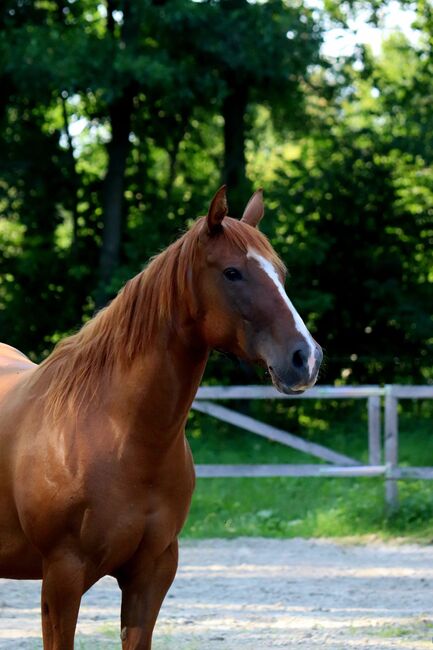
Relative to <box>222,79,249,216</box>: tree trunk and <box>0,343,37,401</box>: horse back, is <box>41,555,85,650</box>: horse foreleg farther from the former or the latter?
<box>222,79,249,216</box>: tree trunk

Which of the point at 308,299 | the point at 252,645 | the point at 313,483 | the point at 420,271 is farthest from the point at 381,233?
the point at 252,645

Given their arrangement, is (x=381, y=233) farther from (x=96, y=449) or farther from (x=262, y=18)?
(x=96, y=449)

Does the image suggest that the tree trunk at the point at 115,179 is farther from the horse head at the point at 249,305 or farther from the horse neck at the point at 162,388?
the horse head at the point at 249,305

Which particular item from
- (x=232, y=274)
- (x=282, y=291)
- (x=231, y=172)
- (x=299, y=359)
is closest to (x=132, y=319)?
(x=232, y=274)

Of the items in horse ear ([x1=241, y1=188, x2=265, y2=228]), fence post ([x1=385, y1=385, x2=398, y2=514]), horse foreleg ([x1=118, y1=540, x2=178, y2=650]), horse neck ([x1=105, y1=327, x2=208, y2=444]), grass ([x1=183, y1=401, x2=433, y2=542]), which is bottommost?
grass ([x1=183, y1=401, x2=433, y2=542])

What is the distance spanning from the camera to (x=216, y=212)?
342 cm

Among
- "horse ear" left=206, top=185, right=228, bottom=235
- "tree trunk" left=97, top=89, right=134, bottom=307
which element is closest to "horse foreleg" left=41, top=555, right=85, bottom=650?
"horse ear" left=206, top=185, right=228, bottom=235

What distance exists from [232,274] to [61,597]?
1.21m

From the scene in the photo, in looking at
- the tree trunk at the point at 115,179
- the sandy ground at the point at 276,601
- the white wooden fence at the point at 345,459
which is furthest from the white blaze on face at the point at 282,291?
the tree trunk at the point at 115,179

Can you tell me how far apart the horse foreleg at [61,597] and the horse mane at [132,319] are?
1.72ft

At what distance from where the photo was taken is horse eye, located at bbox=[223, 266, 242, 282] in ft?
11.2

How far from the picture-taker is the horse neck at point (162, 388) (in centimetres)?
357

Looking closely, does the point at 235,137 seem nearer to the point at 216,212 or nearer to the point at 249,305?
the point at 216,212

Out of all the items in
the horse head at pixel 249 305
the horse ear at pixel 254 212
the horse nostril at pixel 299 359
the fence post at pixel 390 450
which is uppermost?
the horse ear at pixel 254 212
